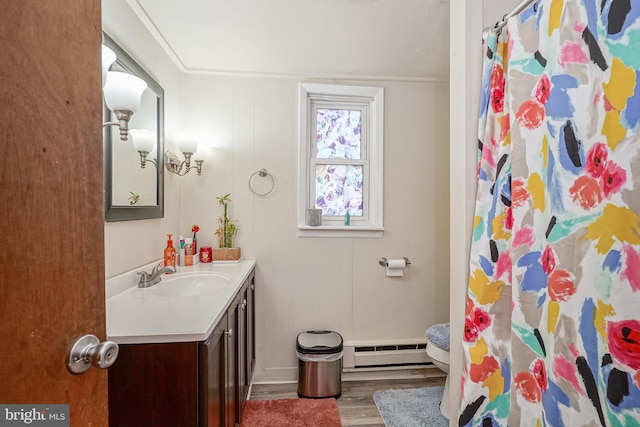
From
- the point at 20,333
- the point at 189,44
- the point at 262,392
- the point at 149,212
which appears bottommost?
the point at 262,392

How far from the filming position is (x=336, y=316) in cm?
224

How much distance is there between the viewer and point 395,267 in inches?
87.5

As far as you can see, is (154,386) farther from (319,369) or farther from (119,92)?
(319,369)

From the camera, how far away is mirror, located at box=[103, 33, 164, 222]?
131 cm

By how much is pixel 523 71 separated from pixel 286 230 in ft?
5.51

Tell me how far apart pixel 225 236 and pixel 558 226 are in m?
1.90

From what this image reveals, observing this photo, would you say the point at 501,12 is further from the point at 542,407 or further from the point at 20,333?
the point at 20,333

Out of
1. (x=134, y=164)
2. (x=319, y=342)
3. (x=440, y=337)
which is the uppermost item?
(x=134, y=164)

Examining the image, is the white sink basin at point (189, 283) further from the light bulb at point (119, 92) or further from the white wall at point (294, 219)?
the light bulb at point (119, 92)

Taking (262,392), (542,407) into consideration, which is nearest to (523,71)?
(542,407)

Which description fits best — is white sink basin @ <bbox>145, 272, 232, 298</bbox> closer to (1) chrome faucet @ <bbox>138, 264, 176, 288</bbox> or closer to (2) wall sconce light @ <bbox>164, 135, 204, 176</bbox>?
(1) chrome faucet @ <bbox>138, 264, 176, 288</bbox>

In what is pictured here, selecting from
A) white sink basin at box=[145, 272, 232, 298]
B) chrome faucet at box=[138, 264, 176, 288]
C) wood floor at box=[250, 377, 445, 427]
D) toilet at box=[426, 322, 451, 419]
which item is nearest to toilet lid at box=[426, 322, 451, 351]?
toilet at box=[426, 322, 451, 419]

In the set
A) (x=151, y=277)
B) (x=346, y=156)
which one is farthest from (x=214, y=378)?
(x=346, y=156)

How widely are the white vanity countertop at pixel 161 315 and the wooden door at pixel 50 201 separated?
28 cm
